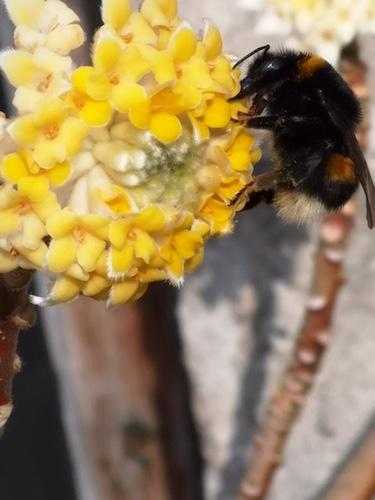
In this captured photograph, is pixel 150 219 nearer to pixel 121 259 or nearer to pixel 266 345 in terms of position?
pixel 121 259

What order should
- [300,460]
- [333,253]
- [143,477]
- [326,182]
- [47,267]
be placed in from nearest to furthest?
[47,267] < [326,182] < [333,253] < [143,477] < [300,460]

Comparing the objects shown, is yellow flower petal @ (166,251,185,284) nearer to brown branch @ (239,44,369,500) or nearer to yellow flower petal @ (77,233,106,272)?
yellow flower petal @ (77,233,106,272)

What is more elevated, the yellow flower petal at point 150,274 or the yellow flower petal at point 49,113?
the yellow flower petal at point 49,113

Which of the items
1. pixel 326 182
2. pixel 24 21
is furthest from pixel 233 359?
pixel 24 21

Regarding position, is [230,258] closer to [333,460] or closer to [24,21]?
[333,460]

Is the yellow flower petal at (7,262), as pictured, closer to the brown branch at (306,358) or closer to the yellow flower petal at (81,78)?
the yellow flower petal at (81,78)

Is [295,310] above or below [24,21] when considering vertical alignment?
below

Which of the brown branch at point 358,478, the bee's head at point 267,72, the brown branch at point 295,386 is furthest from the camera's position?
the brown branch at point 295,386

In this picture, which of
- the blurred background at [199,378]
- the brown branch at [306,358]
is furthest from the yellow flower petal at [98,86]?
the blurred background at [199,378]
